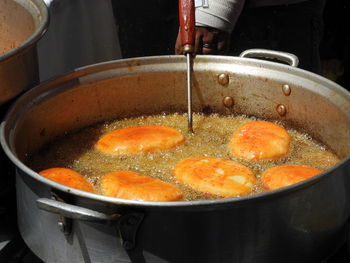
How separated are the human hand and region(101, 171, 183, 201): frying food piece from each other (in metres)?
0.96

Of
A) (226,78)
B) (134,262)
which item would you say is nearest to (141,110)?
(226,78)

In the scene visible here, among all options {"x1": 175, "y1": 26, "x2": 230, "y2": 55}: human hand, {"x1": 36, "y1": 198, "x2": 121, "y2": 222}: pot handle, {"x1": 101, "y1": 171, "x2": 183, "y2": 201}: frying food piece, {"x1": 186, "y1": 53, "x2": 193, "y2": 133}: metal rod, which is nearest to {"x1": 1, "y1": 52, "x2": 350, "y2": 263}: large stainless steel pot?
{"x1": 36, "y1": 198, "x2": 121, "y2": 222}: pot handle

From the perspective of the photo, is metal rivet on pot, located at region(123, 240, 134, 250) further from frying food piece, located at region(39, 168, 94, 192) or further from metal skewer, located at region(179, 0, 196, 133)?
metal skewer, located at region(179, 0, 196, 133)

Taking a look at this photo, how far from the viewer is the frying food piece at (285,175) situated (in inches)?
65.8

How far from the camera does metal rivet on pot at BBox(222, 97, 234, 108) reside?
2.18m

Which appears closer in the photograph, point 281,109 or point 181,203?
point 181,203

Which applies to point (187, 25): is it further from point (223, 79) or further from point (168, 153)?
point (168, 153)

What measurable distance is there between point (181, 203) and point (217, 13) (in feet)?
4.85

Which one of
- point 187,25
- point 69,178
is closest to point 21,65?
point 69,178

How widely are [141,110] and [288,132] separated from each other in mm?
599

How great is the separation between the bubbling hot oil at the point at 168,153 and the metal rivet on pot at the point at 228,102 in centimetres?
6

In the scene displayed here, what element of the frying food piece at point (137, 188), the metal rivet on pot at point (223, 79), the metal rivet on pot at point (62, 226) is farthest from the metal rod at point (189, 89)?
the metal rivet on pot at point (62, 226)

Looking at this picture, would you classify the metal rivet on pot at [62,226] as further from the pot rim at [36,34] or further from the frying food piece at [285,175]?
the frying food piece at [285,175]

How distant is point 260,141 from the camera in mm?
1925
